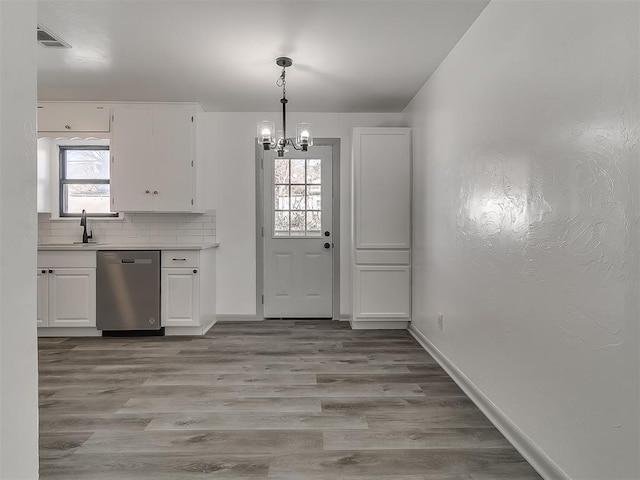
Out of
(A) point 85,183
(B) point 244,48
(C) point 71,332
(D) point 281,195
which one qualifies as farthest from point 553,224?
(A) point 85,183

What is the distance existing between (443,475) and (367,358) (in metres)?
1.61

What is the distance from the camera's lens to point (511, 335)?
212cm

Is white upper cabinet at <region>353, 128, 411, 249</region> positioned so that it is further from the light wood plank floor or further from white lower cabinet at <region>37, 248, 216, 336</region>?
white lower cabinet at <region>37, 248, 216, 336</region>

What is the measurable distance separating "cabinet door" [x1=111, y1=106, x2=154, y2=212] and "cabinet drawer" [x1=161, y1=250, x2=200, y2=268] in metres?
0.74

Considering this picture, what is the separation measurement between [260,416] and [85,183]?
3654mm

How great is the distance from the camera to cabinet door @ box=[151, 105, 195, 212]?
4.29m

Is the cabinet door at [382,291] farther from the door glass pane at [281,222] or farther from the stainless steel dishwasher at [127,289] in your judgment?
the stainless steel dishwasher at [127,289]

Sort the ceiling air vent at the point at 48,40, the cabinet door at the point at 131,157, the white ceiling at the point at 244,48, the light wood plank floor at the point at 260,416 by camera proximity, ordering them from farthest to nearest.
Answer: the cabinet door at the point at 131,157 < the ceiling air vent at the point at 48,40 < the white ceiling at the point at 244,48 < the light wood plank floor at the point at 260,416

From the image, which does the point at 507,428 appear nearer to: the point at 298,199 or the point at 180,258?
the point at 180,258

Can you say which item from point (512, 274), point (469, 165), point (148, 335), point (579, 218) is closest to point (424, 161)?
point (469, 165)

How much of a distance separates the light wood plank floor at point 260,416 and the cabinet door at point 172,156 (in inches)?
61.9

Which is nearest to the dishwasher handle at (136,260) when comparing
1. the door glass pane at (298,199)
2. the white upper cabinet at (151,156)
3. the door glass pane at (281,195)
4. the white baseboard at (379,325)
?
the white upper cabinet at (151,156)

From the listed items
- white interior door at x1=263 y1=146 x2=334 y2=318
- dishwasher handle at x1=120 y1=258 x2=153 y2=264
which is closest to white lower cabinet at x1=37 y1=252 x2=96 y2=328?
dishwasher handle at x1=120 y1=258 x2=153 y2=264

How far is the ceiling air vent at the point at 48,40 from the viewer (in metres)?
2.72
